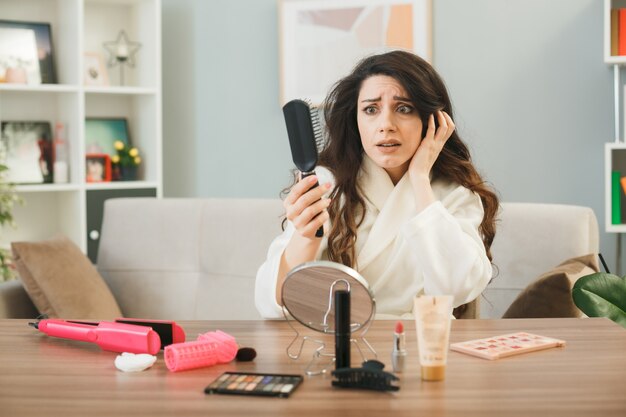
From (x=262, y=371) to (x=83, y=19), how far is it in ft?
11.3

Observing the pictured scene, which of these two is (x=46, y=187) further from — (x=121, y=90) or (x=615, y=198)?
(x=615, y=198)

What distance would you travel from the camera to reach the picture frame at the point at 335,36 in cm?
394

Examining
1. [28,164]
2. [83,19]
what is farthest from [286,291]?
[83,19]

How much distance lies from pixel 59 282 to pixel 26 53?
1.78m

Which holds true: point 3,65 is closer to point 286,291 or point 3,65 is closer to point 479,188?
point 479,188

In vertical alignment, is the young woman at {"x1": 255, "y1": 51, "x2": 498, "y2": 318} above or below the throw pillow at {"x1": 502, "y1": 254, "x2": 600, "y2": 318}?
above

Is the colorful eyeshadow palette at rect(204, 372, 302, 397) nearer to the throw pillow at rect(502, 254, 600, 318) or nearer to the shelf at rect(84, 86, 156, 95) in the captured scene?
the throw pillow at rect(502, 254, 600, 318)

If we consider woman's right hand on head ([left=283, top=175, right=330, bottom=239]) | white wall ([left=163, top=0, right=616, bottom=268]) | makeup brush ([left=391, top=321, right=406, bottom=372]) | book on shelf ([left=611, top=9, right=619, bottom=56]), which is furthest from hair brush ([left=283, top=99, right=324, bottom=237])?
white wall ([left=163, top=0, right=616, bottom=268])

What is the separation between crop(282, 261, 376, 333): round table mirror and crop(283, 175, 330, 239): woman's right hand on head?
272 millimetres

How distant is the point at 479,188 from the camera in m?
1.97

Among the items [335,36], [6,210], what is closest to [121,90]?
[6,210]

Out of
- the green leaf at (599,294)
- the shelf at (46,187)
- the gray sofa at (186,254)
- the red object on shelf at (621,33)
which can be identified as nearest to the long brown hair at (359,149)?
the green leaf at (599,294)

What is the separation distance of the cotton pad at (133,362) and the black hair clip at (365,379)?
28 cm

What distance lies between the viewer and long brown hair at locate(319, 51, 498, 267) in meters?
1.90
